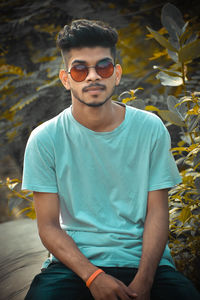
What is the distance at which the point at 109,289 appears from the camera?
6.04 ft

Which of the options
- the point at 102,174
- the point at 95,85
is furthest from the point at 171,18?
the point at 102,174

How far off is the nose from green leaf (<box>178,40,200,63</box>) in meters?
0.78

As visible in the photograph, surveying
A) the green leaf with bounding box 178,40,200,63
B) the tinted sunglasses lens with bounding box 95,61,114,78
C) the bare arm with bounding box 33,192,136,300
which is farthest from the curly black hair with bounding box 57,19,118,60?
the bare arm with bounding box 33,192,136,300

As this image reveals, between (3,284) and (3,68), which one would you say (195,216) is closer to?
(3,284)

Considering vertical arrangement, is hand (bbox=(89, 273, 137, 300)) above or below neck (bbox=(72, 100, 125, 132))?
below

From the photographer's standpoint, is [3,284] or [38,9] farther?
[38,9]

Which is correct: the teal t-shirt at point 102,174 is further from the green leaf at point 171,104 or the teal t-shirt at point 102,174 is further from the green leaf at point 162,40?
the green leaf at point 162,40

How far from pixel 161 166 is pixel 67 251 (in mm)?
739

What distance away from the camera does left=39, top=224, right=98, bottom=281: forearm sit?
6.36 ft

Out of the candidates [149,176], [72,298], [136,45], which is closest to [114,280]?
[72,298]

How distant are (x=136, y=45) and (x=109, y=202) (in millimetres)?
2561

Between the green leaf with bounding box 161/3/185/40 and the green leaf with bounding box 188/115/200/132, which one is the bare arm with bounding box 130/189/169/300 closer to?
the green leaf with bounding box 188/115/200/132

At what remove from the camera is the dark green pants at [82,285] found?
6.22 ft

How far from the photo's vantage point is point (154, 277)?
80.1 inches
